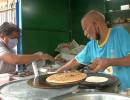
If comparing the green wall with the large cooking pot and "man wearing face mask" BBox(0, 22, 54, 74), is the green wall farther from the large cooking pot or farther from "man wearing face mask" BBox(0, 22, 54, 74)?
the large cooking pot

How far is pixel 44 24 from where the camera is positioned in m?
3.81

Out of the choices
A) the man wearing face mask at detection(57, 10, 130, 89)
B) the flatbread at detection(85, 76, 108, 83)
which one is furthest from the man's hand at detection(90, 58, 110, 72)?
the man wearing face mask at detection(57, 10, 130, 89)

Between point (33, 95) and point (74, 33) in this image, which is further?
point (74, 33)

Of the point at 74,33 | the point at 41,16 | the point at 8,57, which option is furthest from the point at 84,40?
the point at 8,57

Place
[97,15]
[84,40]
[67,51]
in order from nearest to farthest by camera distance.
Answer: [97,15], [67,51], [84,40]

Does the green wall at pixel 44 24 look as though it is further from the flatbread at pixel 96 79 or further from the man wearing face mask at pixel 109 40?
the flatbread at pixel 96 79

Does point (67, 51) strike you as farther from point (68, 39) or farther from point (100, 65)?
point (100, 65)

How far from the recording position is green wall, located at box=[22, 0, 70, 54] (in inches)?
139

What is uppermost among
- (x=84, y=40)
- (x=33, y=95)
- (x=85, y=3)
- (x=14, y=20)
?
(x=85, y=3)

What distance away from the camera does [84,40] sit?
A: 401cm

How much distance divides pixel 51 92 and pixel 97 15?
0.99 metres

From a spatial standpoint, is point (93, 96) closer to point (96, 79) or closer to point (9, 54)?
point (96, 79)

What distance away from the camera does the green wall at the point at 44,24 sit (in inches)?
139

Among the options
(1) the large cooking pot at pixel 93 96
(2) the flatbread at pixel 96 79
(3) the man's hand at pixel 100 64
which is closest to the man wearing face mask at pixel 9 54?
(3) the man's hand at pixel 100 64
